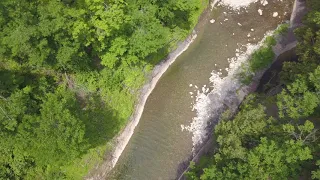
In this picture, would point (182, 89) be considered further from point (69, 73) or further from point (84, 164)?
point (84, 164)

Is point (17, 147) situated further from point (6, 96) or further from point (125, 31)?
point (125, 31)

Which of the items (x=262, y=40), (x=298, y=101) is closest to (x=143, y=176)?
(x=298, y=101)

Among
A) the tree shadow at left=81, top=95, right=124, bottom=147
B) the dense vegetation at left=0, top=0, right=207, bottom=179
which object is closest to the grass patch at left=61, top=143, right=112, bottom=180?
the dense vegetation at left=0, top=0, right=207, bottom=179

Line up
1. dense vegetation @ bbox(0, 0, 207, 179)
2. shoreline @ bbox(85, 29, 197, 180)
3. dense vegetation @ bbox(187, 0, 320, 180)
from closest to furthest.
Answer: dense vegetation @ bbox(187, 0, 320, 180) < dense vegetation @ bbox(0, 0, 207, 179) < shoreline @ bbox(85, 29, 197, 180)

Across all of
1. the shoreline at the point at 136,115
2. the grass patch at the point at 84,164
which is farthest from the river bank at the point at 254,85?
the grass patch at the point at 84,164

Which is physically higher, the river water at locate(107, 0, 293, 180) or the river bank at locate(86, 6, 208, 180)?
the river bank at locate(86, 6, 208, 180)

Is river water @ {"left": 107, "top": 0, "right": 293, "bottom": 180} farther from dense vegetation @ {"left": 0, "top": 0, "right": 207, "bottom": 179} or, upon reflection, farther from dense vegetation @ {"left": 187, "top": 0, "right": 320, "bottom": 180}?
dense vegetation @ {"left": 187, "top": 0, "right": 320, "bottom": 180}

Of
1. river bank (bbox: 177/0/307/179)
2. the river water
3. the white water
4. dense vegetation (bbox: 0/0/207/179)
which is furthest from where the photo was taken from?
the white water
